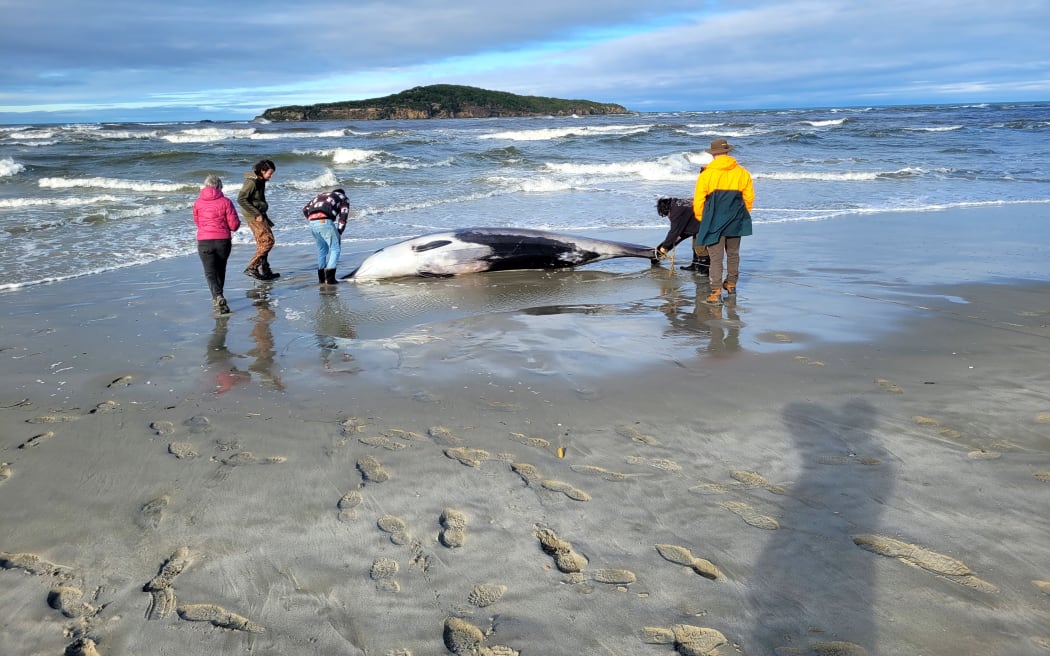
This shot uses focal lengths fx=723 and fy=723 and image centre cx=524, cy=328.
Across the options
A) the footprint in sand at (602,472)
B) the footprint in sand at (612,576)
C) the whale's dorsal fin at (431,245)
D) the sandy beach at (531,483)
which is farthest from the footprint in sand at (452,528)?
the whale's dorsal fin at (431,245)

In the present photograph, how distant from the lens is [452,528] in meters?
3.43

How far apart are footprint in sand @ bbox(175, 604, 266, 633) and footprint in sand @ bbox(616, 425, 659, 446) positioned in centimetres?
240

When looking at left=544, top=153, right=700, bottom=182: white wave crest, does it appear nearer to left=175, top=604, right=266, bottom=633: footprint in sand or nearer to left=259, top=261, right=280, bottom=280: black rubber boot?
left=259, top=261, right=280, bottom=280: black rubber boot

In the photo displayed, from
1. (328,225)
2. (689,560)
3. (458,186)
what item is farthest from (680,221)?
(458,186)

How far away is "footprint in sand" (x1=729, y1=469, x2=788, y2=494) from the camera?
379 centimetres

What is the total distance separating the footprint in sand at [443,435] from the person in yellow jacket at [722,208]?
442 centimetres

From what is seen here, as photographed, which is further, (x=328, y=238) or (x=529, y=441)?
(x=328, y=238)

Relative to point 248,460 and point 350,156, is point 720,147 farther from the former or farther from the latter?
point 350,156

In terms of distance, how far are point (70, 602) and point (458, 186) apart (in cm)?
1901

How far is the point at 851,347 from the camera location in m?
6.18

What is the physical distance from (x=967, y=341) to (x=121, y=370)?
280 inches

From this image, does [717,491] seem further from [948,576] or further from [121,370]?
[121,370]

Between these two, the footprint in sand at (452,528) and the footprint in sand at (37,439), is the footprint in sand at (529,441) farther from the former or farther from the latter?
the footprint in sand at (37,439)

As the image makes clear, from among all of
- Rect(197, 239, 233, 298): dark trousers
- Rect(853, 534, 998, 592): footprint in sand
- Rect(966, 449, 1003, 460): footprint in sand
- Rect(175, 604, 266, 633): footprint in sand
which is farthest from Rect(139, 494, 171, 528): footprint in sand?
Rect(197, 239, 233, 298): dark trousers
